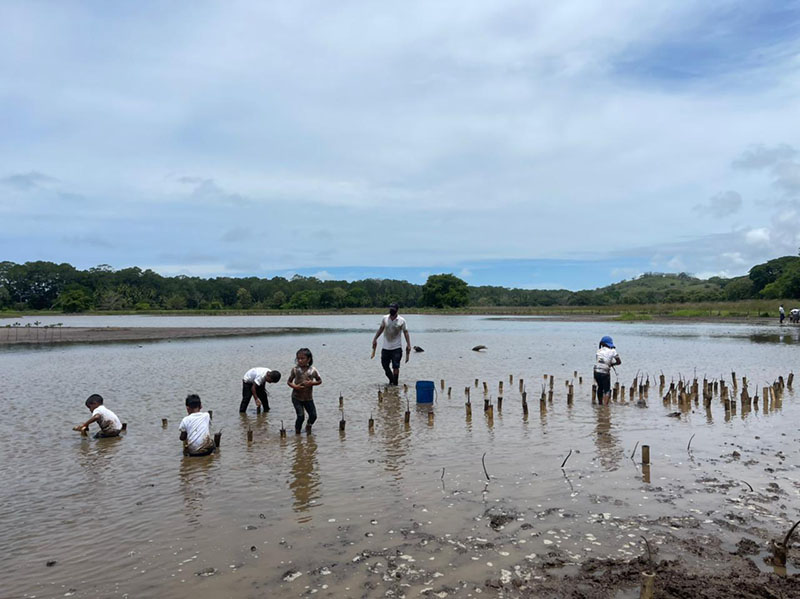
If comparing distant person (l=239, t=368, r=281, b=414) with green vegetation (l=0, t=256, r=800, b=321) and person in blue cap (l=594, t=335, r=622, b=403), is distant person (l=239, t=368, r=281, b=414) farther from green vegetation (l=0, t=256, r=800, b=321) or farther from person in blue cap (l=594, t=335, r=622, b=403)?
green vegetation (l=0, t=256, r=800, b=321)

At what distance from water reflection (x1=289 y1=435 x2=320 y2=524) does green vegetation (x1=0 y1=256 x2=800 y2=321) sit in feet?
300

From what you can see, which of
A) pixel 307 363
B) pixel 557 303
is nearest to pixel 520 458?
pixel 307 363

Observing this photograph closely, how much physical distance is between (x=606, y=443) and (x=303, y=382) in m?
5.64

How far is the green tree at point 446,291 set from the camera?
5098 inches

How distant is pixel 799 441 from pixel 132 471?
1150 cm

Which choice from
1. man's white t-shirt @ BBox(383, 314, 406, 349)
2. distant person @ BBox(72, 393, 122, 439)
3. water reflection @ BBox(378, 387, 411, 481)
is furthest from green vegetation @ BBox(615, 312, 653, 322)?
distant person @ BBox(72, 393, 122, 439)

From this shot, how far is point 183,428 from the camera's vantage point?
31.4ft

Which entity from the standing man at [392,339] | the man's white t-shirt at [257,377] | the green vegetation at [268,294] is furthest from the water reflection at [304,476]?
the green vegetation at [268,294]

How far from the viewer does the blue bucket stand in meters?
13.9

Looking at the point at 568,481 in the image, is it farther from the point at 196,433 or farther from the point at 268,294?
the point at 268,294

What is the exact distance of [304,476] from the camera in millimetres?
8398

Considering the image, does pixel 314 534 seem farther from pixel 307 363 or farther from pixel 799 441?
pixel 799 441

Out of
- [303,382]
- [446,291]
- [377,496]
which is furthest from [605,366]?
[446,291]

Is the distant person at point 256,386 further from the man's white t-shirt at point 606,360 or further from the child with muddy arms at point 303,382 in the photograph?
the man's white t-shirt at point 606,360
